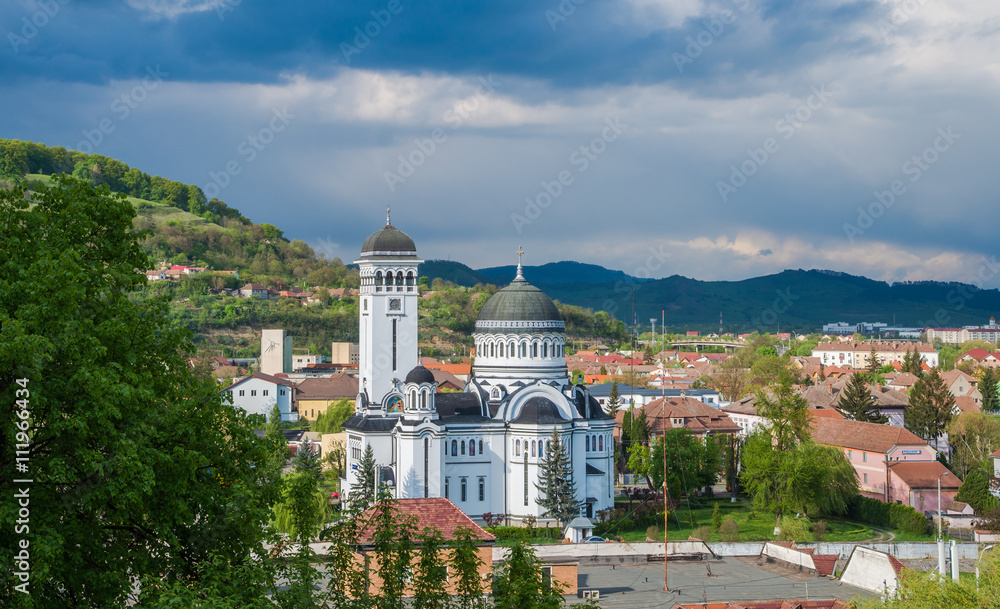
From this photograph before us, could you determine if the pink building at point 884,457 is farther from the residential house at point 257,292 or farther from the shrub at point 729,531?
the residential house at point 257,292

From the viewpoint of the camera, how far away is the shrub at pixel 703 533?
44562mm

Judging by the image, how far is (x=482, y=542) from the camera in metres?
31.5

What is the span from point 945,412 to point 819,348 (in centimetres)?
10190

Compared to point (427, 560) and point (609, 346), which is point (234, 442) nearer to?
point (427, 560)

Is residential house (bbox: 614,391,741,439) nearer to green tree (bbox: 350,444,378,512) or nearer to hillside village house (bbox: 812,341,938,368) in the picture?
green tree (bbox: 350,444,378,512)

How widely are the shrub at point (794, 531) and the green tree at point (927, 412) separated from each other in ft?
74.2

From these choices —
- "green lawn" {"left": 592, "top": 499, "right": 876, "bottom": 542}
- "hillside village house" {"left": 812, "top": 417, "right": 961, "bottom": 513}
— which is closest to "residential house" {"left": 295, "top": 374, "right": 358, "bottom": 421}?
"green lawn" {"left": 592, "top": 499, "right": 876, "bottom": 542}

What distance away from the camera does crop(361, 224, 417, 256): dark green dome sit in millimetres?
52031

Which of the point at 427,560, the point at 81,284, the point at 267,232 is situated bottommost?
the point at 427,560

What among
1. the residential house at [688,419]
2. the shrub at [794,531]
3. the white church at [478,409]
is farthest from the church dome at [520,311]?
the residential house at [688,419]

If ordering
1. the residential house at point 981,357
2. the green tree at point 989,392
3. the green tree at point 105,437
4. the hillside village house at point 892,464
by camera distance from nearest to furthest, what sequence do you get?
1. the green tree at point 105,437
2. the hillside village house at point 892,464
3. the green tree at point 989,392
4. the residential house at point 981,357

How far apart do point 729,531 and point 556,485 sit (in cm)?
803

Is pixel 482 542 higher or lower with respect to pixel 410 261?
lower

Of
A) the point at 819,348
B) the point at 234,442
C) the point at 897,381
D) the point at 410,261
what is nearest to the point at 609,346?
the point at 819,348
